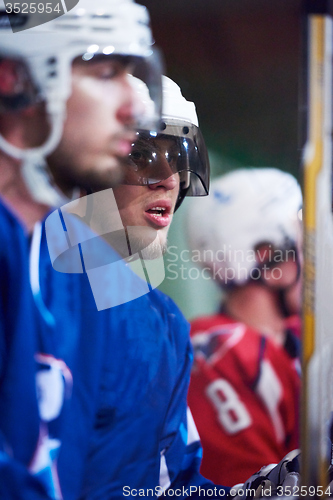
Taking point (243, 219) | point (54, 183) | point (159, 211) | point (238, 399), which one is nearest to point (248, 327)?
point (238, 399)

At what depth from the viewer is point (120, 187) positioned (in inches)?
41.6

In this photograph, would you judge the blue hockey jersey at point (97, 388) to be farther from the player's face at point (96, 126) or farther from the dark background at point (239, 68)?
the dark background at point (239, 68)

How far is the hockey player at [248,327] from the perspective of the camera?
44.9 inches

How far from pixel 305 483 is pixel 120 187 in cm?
69

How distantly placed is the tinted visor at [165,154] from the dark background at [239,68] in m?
0.05

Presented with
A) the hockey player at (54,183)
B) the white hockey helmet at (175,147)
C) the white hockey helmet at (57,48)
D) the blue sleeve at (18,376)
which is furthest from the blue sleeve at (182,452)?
the white hockey helmet at (57,48)

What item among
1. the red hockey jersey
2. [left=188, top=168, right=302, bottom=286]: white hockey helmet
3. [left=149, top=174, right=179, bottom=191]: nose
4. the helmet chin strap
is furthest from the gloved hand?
the helmet chin strap

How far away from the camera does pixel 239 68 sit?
1108mm

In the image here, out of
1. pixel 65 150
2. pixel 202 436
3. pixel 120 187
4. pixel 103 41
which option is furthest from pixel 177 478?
pixel 103 41

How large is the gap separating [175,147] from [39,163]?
0.29m

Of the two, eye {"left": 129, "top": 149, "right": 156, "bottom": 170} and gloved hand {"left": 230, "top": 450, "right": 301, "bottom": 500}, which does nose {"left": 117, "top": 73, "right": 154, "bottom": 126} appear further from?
gloved hand {"left": 230, "top": 450, "right": 301, "bottom": 500}

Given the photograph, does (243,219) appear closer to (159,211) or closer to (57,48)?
(159,211)

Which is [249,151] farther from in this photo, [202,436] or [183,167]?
[202,436]

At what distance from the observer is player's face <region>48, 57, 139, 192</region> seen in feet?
3.36
